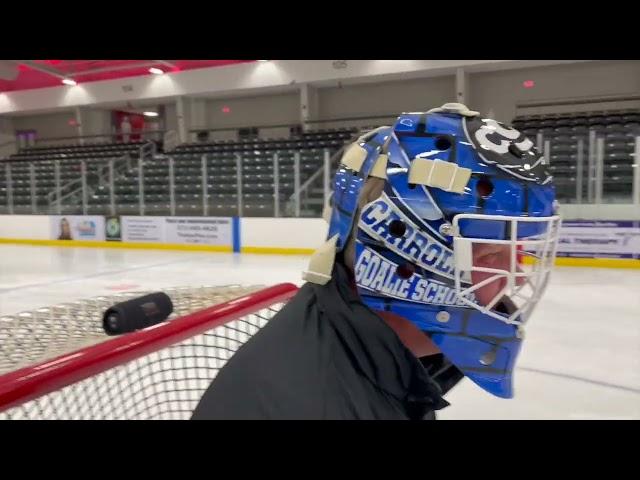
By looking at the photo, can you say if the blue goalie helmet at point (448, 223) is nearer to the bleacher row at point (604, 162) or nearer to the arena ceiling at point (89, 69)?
the bleacher row at point (604, 162)

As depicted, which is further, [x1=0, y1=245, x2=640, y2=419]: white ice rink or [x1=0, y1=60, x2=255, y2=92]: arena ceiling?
[x1=0, y1=60, x2=255, y2=92]: arena ceiling

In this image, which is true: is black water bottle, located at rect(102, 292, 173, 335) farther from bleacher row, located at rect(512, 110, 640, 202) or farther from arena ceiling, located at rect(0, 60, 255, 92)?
arena ceiling, located at rect(0, 60, 255, 92)

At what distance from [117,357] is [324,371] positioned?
0.64 meters

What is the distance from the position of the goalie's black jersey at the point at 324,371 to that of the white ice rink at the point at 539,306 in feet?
5.60

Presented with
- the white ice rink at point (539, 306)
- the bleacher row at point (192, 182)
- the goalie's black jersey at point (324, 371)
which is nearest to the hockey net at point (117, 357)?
the goalie's black jersey at point (324, 371)

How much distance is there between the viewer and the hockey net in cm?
106

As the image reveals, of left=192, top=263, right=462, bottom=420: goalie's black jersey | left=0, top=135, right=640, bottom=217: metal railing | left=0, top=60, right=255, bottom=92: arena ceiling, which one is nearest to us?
left=192, top=263, right=462, bottom=420: goalie's black jersey

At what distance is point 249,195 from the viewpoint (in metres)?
9.82

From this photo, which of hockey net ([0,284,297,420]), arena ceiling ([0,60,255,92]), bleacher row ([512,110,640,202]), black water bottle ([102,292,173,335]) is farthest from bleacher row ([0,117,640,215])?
black water bottle ([102,292,173,335])

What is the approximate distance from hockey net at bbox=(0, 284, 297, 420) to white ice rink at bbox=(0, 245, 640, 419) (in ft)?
3.93

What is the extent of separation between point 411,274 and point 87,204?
11710 mm

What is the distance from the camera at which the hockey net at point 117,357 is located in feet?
3.48

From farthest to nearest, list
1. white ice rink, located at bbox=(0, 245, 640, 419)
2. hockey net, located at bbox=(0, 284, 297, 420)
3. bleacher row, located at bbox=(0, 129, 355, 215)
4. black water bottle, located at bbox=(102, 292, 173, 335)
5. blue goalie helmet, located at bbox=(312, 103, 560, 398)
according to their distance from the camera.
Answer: bleacher row, located at bbox=(0, 129, 355, 215) → white ice rink, located at bbox=(0, 245, 640, 419) → black water bottle, located at bbox=(102, 292, 173, 335) → hockey net, located at bbox=(0, 284, 297, 420) → blue goalie helmet, located at bbox=(312, 103, 560, 398)
